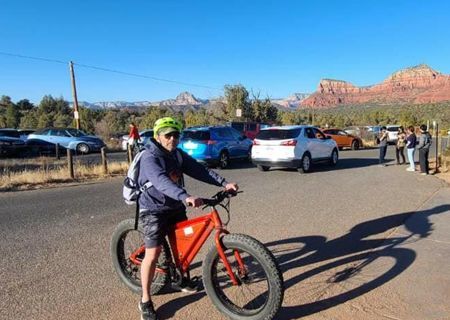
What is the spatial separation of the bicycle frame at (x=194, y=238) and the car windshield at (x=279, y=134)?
39.0ft

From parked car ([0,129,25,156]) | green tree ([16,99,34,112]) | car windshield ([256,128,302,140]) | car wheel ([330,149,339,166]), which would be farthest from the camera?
green tree ([16,99,34,112])

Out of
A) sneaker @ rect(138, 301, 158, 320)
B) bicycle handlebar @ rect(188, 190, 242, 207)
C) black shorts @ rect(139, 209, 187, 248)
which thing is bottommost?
sneaker @ rect(138, 301, 158, 320)

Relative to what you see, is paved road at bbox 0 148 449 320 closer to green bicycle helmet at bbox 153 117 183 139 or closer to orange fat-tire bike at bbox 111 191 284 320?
orange fat-tire bike at bbox 111 191 284 320

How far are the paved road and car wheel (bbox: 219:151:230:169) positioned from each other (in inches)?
205

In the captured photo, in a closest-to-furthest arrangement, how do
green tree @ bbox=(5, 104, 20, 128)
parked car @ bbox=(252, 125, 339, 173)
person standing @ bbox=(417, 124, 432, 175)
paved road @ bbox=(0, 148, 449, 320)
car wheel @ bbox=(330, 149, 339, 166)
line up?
paved road @ bbox=(0, 148, 449, 320) → person standing @ bbox=(417, 124, 432, 175) → parked car @ bbox=(252, 125, 339, 173) → car wheel @ bbox=(330, 149, 339, 166) → green tree @ bbox=(5, 104, 20, 128)

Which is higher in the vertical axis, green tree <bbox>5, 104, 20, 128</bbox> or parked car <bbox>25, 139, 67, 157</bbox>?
green tree <bbox>5, 104, 20, 128</bbox>

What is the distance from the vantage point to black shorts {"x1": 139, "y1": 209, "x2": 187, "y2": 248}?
13.3 feet

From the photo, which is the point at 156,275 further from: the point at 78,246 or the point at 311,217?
the point at 311,217

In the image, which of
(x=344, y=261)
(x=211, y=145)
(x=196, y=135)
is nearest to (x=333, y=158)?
(x=211, y=145)

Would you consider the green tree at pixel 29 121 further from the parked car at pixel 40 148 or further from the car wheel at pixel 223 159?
the car wheel at pixel 223 159

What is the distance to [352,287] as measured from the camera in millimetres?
4832

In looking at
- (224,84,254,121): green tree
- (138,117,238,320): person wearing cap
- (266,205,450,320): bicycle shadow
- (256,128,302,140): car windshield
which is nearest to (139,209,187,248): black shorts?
(138,117,238,320): person wearing cap

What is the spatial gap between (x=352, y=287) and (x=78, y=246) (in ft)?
12.5

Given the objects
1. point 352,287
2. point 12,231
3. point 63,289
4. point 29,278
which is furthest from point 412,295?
point 12,231
